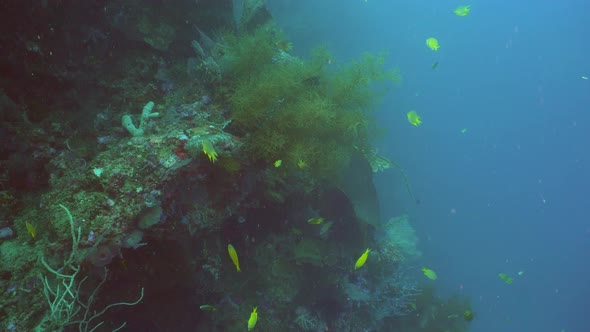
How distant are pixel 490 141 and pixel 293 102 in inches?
2279

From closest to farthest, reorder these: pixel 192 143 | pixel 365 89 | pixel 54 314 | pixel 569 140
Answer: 1. pixel 54 314
2. pixel 192 143
3. pixel 365 89
4. pixel 569 140

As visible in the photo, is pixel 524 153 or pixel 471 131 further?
pixel 524 153

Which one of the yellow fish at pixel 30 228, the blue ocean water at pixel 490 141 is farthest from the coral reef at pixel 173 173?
the blue ocean water at pixel 490 141

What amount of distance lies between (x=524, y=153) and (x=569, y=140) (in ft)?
47.1

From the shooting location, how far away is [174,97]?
5.02 m

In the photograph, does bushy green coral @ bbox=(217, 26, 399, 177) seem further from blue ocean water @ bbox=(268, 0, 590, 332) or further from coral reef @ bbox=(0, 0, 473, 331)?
blue ocean water @ bbox=(268, 0, 590, 332)

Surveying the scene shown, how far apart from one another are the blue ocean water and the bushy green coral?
8.11 metres

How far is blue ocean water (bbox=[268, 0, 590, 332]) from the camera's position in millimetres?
28312

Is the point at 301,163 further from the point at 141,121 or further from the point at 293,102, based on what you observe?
the point at 141,121

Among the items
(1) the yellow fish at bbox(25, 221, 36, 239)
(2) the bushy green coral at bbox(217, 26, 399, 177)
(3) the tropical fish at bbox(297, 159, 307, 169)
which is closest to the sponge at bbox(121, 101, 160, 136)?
(2) the bushy green coral at bbox(217, 26, 399, 177)

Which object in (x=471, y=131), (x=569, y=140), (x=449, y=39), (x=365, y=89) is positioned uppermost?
(x=365, y=89)

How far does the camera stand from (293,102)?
5.31 meters

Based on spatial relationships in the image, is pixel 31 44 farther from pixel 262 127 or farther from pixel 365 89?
pixel 365 89

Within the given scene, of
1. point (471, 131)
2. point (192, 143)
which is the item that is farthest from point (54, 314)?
point (471, 131)
